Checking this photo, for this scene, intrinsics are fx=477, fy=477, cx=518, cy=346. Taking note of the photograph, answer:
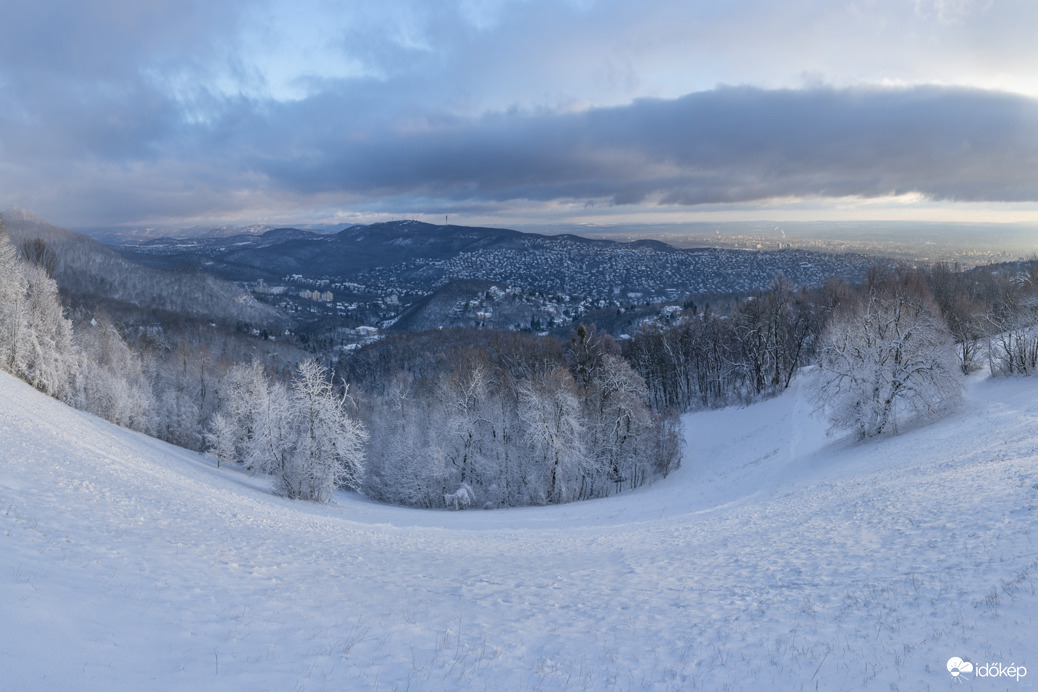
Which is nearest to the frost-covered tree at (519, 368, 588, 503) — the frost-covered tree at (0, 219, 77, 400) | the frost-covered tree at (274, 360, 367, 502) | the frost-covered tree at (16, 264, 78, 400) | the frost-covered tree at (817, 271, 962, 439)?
the frost-covered tree at (274, 360, 367, 502)

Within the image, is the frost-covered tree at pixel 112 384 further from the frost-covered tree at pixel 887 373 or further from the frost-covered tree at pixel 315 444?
the frost-covered tree at pixel 887 373

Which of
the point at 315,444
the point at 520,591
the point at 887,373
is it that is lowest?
the point at 315,444

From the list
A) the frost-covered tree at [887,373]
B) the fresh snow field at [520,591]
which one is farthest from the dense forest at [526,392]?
the fresh snow field at [520,591]

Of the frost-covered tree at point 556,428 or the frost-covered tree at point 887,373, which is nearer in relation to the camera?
the frost-covered tree at point 887,373

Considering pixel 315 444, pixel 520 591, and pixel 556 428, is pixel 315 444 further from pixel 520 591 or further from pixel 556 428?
pixel 520 591

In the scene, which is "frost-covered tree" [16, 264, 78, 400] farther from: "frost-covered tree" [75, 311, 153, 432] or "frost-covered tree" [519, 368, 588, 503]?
"frost-covered tree" [519, 368, 588, 503]

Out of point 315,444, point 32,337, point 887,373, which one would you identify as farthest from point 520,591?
point 32,337
